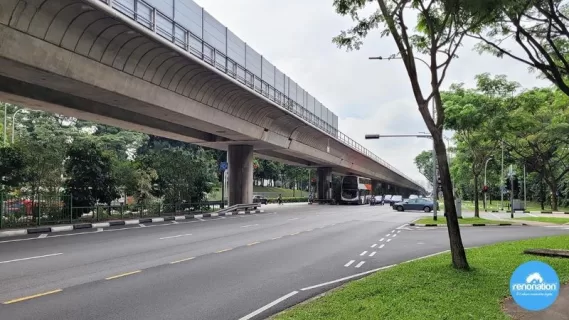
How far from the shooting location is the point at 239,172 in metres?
34.6

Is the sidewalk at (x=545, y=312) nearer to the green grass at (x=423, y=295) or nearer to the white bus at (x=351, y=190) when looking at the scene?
the green grass at (x=423, y=295)

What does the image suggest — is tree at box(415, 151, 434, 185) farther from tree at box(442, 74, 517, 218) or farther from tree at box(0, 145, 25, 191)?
tree at box(0, 145, 25, 191)

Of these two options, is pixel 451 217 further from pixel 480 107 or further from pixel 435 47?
pixel 480 107

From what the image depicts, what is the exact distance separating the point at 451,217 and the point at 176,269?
6.15m

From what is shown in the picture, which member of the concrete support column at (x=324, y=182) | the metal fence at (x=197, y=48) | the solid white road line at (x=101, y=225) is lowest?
the solid white road line at (x=101, y=225)

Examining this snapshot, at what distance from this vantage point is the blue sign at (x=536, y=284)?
4.64 m

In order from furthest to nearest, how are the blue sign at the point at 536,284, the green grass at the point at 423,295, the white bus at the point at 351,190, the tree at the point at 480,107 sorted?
the white bus at the point at 351,190, the tree at the point at 480,107, the green grass at the point at 423,295, the blue sign at the point at 536,284

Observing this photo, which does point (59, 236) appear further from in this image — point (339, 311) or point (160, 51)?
point (339, 311)

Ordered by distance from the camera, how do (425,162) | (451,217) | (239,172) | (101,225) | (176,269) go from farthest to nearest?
(425,162)
(239,172)
(101,225)
(176,269)
(451,217)

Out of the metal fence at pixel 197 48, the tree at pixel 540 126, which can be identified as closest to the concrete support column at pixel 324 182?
the tree at pixel 540 126

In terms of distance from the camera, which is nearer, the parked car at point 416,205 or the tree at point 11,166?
the tree at point 11,166

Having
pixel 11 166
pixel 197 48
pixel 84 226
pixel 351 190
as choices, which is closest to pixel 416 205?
pixel 351 190

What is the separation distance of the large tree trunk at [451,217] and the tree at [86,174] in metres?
19.4

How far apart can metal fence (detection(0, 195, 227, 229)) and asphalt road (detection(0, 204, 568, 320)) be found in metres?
3.55
